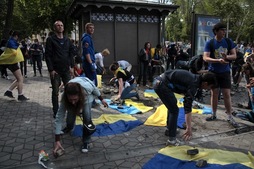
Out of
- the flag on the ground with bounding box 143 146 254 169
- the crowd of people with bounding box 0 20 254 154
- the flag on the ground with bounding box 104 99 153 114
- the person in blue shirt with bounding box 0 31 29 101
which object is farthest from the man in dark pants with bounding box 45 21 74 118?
the flag on the ground with bounding box 143 146 254 169

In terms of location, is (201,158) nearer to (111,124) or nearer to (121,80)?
(111,124)

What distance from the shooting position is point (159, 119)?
542 cm

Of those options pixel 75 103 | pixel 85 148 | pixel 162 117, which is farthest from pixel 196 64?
pixel 75 103

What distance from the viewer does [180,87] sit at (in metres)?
3.76

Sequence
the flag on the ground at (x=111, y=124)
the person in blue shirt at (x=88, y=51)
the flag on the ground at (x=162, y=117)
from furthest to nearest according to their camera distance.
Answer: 1. the person in blue shirt at (x=88, y=51)
2. the flag on the ground at (x=162, y=117)
3. the flag on the ground at (x=111, y=124)

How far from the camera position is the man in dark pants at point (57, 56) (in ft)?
16.0

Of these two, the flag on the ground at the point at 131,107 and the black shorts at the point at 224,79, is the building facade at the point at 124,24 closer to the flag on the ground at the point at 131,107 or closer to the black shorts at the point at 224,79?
the flag on the ground at the point at 131,107

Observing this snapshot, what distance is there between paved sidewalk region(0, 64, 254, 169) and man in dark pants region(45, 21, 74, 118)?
2.92ft

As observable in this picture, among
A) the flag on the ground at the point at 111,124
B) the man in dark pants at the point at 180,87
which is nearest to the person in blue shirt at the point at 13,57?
the flag on the ground at the point at 111,124

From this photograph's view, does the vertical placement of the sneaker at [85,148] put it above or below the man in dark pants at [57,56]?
below

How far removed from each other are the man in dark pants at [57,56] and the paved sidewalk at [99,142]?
2.92 feet

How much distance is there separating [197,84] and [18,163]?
2.67 m

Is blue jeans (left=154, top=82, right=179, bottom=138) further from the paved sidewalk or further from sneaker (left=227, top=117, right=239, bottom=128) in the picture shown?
sneaker (left=227, top=117, right=239, bottom=128)

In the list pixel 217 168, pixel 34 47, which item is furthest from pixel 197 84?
pixel 34 47
